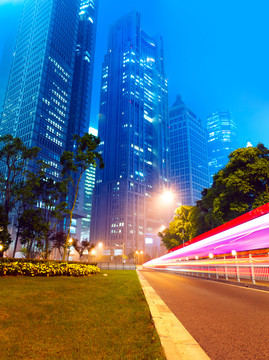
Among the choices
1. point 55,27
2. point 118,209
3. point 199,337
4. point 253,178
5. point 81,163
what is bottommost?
point 199,337

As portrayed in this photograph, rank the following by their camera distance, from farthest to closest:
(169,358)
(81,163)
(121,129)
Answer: (121,129) → (81,163) → (169,358)

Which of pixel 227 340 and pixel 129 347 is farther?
pixel 227 340

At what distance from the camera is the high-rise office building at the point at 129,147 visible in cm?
14462

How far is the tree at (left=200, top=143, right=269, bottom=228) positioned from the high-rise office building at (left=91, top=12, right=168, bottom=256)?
111 metres

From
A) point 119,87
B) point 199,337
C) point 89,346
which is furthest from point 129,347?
point 119,87

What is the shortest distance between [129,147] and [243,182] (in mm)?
133038

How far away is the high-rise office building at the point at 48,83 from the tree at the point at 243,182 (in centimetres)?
8864

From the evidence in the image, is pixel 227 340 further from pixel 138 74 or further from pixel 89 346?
pixel 138 74

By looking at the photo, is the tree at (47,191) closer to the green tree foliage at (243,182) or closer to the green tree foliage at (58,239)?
the green tree foliage at (58,239)

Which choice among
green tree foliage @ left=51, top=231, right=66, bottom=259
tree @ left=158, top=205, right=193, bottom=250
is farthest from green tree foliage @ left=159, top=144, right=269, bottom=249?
green tree foliage @ left=51, top=231, right=66, bottom=259

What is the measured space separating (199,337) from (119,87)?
189707 mm

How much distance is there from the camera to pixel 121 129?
165m

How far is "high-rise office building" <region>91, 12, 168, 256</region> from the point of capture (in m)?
145

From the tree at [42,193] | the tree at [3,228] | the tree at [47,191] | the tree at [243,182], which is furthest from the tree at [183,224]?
the tree at [3,228]
